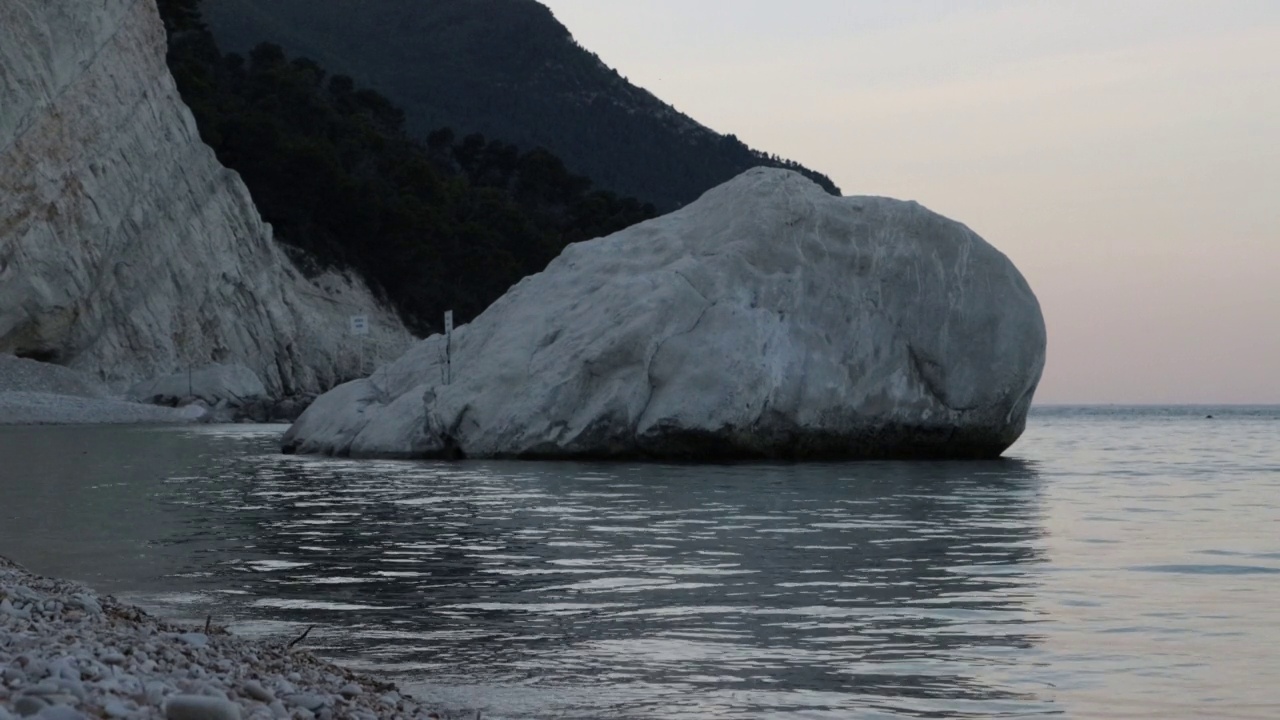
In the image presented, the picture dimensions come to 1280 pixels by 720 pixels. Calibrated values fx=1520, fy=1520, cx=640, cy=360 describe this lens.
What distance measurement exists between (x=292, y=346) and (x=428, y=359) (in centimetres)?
3657

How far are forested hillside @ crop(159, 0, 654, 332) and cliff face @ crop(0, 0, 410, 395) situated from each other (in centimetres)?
884

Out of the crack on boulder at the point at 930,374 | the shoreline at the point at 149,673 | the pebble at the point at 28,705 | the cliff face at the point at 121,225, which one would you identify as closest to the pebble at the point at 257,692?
the shoreline at the point at 149,673

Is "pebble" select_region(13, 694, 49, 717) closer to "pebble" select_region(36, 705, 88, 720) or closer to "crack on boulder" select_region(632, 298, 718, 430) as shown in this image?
"pebble" select_region(36, 705, 88, 720)

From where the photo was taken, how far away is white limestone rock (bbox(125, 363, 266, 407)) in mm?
48625

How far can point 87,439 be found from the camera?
30.7 metres

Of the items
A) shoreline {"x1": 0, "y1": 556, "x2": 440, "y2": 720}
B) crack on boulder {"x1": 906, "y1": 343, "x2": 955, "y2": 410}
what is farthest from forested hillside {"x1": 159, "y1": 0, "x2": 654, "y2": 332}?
shoreline {"x1": 0, "y1": 556, "x2": 440, "y2": 720}

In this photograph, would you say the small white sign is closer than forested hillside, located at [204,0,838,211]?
Yes

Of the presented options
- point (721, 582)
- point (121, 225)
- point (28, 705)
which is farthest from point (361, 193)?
point (28, 705)

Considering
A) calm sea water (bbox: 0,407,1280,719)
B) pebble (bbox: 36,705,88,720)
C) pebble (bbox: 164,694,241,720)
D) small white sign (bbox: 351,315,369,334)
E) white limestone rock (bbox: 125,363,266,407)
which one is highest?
small white sign (bbox: 351,315,369,334)

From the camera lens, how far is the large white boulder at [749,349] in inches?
835

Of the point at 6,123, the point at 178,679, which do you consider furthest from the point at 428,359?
the point at 6,123

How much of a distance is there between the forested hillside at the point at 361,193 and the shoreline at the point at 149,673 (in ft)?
196

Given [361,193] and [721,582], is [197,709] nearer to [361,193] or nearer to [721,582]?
[721,582]

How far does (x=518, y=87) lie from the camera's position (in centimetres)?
12681
